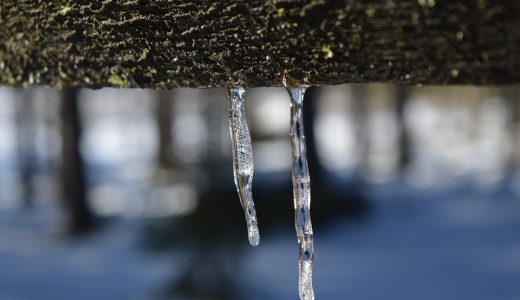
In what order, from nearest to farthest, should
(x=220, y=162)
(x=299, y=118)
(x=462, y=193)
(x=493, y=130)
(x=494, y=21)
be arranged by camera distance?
1. (x=494, y=21)
2. (x=299, y=118)
3. (x=220, y=162)
4. (x=462, y=193)
5. (x=493, y=130)

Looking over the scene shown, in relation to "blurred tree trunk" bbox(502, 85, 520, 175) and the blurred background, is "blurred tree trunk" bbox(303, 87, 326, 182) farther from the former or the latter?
"blurred tree trunk" bbox(502, 85, 520, 175)

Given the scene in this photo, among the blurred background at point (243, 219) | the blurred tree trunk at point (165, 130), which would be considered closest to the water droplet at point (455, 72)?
the blurred background at point (243, 219)

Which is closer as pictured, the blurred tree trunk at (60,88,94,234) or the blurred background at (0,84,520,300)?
the blurred background at (0,84,520,300)

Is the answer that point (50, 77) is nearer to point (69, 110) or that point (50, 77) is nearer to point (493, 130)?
point (69, 110)

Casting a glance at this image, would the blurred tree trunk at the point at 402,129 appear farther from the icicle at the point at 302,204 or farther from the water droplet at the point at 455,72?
the water droplet at the point at 455,72

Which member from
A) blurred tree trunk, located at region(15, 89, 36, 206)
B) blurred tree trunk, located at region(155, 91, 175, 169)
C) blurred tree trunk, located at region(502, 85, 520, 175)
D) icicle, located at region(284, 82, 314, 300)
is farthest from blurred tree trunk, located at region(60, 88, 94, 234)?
icicle, located at region(284, 82, 314, 300)

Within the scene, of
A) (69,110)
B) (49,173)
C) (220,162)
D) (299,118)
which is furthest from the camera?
(49,173)

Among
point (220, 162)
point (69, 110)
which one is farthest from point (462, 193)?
point (69, 110)
